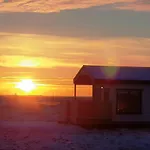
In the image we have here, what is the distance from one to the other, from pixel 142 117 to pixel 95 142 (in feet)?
27.2

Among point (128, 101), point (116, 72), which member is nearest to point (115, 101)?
point (128, 101)

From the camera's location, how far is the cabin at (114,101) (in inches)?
1282

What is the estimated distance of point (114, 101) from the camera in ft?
109

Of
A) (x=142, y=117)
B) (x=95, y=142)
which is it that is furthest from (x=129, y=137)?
(x=142, y=117)

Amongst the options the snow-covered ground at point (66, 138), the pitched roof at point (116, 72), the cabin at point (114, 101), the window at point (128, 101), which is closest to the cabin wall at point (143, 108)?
the cabin at point (114, 101)

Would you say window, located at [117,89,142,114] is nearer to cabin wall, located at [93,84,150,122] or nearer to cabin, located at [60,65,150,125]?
cabin, located at [60,65,150,125]

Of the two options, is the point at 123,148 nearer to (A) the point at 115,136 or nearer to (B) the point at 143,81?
(A) the point at 115,136

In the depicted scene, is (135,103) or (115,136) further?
(135,103)

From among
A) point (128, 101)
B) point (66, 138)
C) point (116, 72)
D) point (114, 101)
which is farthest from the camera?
point (116, 72)

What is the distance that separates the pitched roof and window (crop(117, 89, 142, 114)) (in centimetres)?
84

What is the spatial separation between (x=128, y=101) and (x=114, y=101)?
0.87m

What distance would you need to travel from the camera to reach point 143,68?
1414 inches

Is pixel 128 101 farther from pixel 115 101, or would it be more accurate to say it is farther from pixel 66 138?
pixel 66 138

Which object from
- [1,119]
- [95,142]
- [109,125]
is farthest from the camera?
[1,119]
